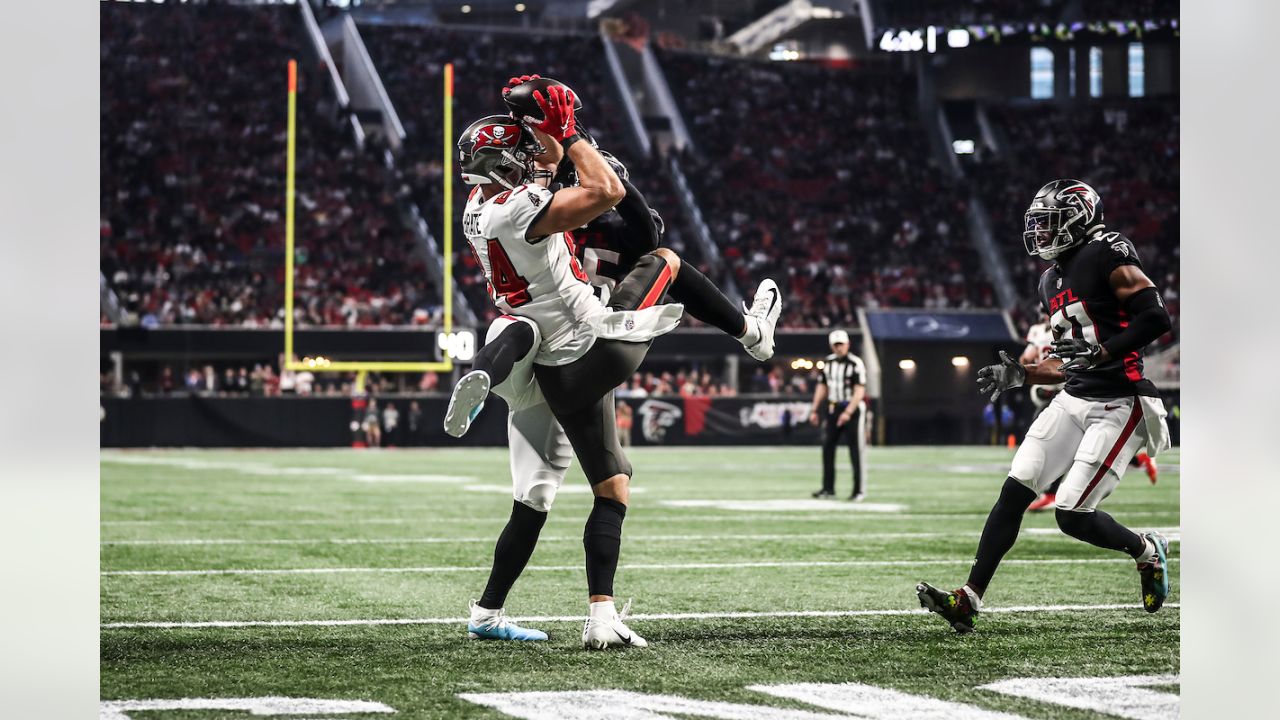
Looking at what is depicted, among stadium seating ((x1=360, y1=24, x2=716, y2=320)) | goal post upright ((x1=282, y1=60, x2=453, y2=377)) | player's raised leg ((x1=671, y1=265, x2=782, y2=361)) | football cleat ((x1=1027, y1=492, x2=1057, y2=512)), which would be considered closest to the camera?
player's raised leg ((x1=671, y1=265, x2=782, y2=361))

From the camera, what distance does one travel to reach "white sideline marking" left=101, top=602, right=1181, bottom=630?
18.9 feet

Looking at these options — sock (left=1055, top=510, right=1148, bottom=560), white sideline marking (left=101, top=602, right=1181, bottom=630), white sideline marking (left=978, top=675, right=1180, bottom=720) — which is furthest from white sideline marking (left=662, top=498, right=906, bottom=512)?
white sideline marking (left=978, top=675, right=1180, bottom=720)

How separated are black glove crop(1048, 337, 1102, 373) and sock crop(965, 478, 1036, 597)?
49cm

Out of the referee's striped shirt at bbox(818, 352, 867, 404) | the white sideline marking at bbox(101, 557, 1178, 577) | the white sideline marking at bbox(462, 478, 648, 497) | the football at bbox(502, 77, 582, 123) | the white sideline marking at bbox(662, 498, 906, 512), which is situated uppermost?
the football at bbox(502, 77, 582, 123)

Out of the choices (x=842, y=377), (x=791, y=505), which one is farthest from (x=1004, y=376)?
(x=842, y=377)

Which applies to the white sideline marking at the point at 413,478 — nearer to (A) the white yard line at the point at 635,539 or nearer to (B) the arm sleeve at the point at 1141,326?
(A) the white yard line at the point at 635,539

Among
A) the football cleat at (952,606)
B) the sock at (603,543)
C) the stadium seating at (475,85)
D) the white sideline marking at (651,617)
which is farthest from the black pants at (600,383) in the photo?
the stadium seating at (475,85)

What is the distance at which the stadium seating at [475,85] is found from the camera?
35531mm

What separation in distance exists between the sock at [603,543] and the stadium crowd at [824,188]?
27.4 meters

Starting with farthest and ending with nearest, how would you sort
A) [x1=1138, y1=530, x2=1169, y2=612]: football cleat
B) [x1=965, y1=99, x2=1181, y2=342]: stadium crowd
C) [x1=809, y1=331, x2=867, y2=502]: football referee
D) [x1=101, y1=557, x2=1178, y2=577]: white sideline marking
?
[x1=965, y1=99, x2=1181, y2=342]: stadium crowd
[x1=809, y1=331, x2=867, y2=502]: football referee
[x1=101, y1=557, x2=1178, y2=577]: white sideline marking
[x1=1138, y1=530, x2=1169, y2=612]: football cleat

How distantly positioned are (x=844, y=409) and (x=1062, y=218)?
8.25 m

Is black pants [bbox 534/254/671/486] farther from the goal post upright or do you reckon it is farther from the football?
the goal post upright
